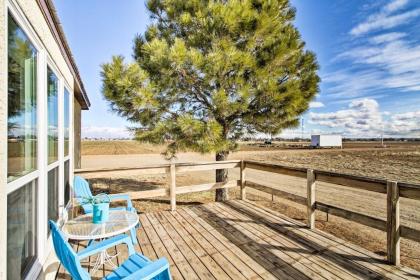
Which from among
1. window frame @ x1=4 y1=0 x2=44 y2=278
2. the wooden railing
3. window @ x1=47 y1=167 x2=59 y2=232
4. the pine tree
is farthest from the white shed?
window frame @ x1=4 y1=0 x2=44 y2=278

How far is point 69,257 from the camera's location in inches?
64.0

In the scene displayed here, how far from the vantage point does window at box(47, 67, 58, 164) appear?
8.43 feet

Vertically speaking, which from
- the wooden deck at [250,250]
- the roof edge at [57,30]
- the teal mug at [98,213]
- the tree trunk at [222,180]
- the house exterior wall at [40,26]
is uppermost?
the roof edge at [57,30]

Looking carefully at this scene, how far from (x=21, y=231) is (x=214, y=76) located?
4.19m

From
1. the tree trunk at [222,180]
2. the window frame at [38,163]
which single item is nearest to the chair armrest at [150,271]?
the window frame at [38,163]

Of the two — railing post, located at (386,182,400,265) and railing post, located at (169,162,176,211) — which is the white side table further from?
railing post, located at (386,182,400,265)

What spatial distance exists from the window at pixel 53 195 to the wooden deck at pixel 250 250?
67 cm

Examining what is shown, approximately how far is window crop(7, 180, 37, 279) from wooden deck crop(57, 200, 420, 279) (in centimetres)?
97

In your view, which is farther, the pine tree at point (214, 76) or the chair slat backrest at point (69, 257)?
the pine tree at point (214, 76)

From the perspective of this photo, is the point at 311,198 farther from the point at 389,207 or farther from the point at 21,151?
the point at 21,151

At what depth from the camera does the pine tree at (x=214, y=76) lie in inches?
187

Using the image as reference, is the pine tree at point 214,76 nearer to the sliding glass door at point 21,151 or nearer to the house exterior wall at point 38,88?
the house exterior wall at point 38,88

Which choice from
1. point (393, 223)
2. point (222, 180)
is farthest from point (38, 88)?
point (222, 180)
